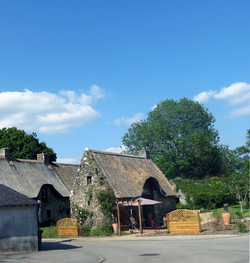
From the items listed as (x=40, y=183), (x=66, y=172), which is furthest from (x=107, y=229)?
(x=66, y=172)

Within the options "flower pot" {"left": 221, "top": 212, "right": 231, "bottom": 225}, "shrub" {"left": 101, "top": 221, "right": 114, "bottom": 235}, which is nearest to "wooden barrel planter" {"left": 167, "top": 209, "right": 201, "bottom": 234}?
"flower pot" {"left": 221, "top": 212, "right": 231, "bottom": 225}

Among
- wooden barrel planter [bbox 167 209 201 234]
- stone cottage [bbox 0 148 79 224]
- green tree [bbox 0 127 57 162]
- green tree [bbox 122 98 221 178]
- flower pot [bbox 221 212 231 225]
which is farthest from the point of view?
green tree [bbox 122 98 221 178]

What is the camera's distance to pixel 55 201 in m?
36.4

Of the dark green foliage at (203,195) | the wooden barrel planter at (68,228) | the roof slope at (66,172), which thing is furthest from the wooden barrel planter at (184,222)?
the roof slope at (66,172)

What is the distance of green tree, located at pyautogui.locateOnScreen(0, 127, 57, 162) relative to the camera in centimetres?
4722

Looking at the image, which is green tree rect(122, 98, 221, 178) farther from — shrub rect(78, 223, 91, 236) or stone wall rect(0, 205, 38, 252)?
stone wall rect(0, 205, 38, 252)

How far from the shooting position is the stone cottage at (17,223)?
15406mm

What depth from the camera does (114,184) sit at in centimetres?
2656

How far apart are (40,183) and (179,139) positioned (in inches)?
1066

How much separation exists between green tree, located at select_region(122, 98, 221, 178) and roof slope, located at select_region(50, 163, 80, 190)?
56.3 feet

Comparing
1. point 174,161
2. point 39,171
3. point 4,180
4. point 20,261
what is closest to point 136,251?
point 20,261

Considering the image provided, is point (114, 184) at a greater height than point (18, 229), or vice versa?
point (114, 184)

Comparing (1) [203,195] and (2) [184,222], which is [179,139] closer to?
(1) [203,195]

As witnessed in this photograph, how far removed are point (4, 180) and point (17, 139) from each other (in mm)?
16602
